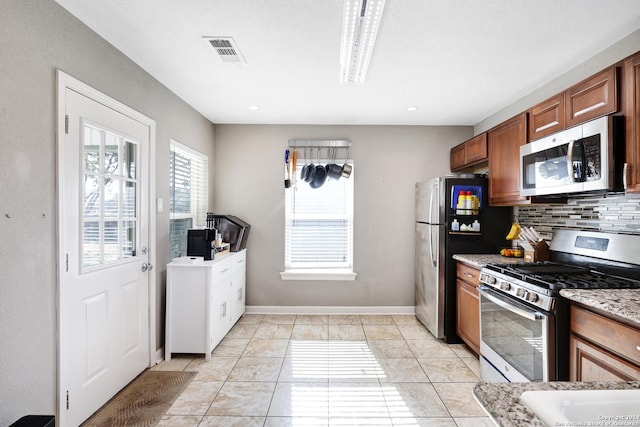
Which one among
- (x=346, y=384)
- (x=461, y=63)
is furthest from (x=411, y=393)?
(x=461, y=63)

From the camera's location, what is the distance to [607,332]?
1.55m

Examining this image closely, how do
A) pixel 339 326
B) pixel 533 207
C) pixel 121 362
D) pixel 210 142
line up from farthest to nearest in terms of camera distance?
pixel 210 142
pixel 339 326
pixel 533 207
pixel 121 362

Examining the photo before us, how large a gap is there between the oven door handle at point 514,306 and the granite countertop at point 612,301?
20cm

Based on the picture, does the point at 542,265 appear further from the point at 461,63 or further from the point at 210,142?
the point at 210,142

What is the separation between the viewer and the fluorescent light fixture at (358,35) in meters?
1.73

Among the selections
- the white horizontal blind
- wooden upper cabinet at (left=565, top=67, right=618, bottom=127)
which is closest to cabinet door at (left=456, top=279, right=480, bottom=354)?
the white horizontal blind

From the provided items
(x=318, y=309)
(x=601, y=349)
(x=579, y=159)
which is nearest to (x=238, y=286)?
(x=318, y=309)

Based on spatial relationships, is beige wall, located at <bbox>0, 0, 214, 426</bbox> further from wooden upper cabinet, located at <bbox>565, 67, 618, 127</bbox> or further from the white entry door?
wooden upper cabinet, located at <bbox>565, 67, 618, 127</bbox>

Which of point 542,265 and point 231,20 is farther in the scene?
point 542,265

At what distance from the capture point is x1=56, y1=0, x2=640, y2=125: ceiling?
5.91ft

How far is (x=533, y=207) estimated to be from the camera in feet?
10.2

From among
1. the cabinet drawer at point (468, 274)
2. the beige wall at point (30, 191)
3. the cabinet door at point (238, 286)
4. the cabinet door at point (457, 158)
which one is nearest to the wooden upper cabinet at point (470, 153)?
the cabinet door at point (457, 158)

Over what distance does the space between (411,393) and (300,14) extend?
8.82 feet

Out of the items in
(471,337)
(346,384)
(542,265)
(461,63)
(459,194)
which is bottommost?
(346,384)
